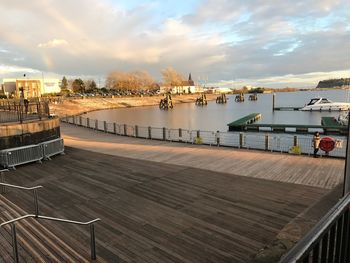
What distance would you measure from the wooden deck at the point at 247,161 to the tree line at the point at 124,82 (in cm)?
12089

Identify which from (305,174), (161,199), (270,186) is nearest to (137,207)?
(161,199)

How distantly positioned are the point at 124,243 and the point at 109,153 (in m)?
9.99

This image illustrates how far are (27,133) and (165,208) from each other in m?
9.66

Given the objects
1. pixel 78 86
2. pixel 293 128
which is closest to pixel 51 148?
pixel 293 128

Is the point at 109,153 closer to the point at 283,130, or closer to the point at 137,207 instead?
the point at 137,207

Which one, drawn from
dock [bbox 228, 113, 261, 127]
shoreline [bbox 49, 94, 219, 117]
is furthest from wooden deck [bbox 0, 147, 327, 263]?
shoreline [bbox 49, 94, 219, 117]

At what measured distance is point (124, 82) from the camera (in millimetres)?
143875

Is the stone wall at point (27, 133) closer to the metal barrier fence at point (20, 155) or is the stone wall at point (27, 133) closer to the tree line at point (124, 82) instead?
the metal barrier fence at point (20, 155)

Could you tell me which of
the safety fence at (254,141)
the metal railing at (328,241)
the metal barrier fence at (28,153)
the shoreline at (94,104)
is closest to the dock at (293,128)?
the safety fence at (254,141)

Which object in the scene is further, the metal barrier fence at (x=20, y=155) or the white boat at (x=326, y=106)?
the white boat at (x=326, y=106)

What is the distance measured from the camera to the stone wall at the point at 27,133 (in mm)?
13070

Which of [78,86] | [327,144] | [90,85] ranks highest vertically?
[90,85]

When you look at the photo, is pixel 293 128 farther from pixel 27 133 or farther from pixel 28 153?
pixel 28 153

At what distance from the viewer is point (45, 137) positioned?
14.9 m
